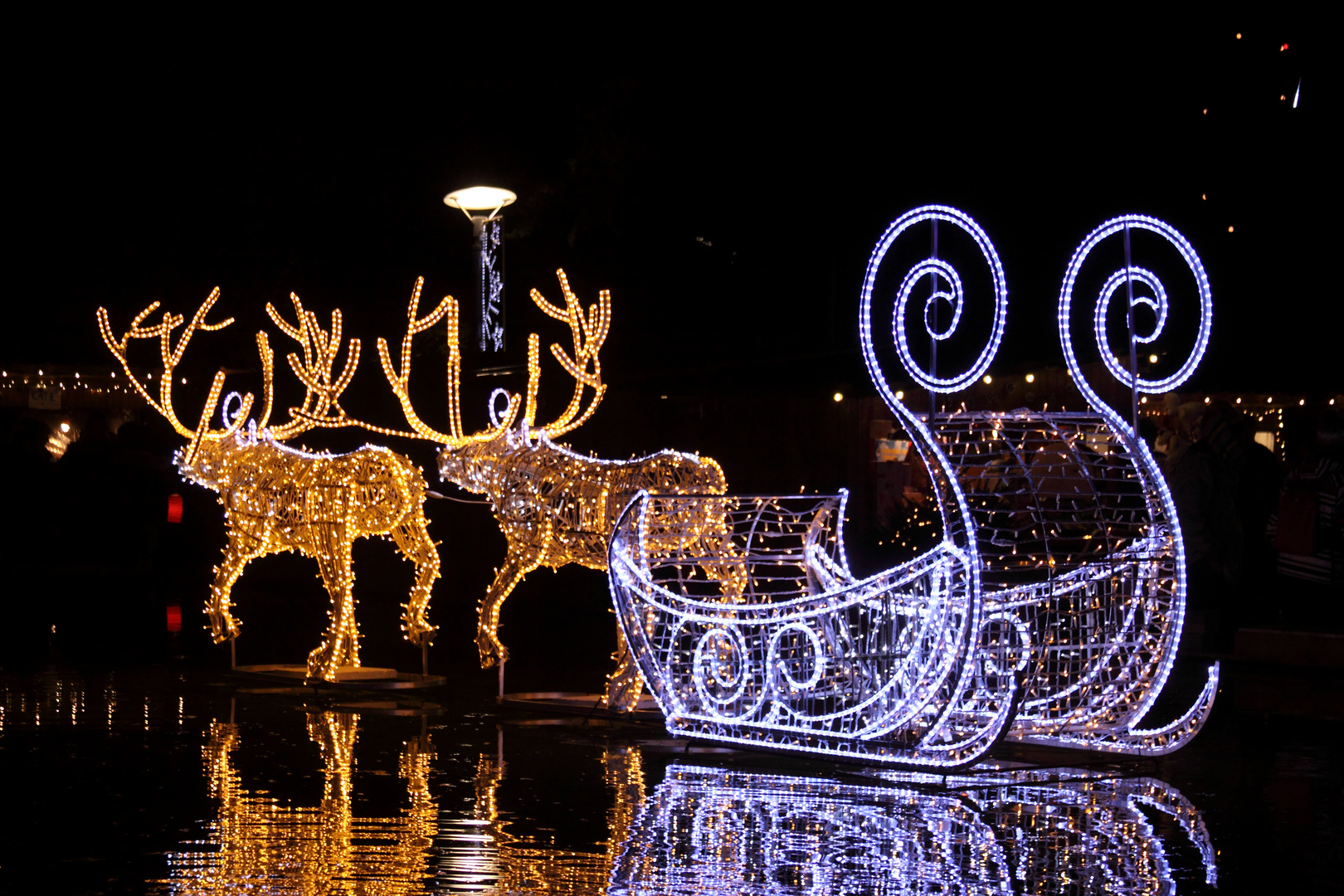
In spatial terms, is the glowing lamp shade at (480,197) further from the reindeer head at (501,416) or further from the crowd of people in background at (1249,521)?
the crowd of people in background at (1249,521)

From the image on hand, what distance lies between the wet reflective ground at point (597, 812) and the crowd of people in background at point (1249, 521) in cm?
258

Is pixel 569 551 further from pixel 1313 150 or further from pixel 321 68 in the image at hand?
pixel 321 68

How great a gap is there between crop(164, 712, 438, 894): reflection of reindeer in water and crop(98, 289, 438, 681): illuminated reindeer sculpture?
3.06 m

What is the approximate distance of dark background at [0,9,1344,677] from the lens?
1555 cm

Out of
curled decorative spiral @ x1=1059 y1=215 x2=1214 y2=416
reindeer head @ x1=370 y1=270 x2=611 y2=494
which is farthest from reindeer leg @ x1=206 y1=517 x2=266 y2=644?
curled decorative spiral @ x1=1059 y1=215 x2=1214 y2=416

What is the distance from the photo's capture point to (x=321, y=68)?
20.0 meters

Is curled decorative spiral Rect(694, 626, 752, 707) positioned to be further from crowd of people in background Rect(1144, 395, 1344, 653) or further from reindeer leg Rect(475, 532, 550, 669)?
crowd of people in background Rect(1144, 395, 1344, 653)

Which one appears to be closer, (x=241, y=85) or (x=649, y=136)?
(x=649, y=136)

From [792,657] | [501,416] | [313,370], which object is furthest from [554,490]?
[313,370]

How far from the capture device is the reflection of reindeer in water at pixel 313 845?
5.56 m

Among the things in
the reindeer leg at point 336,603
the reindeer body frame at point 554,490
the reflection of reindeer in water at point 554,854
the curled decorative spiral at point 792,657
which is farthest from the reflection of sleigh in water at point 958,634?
the reindeer leg at point 336,603

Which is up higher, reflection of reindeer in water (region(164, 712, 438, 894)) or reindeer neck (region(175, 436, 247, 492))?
reindeer neck (region(175, 436, 247, 492))

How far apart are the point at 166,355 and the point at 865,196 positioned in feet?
30.3

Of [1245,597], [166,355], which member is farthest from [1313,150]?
[166,355]
